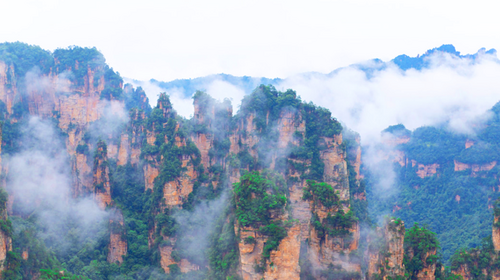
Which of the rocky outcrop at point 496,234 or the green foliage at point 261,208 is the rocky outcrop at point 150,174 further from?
the rocky outcrop at point 496,234

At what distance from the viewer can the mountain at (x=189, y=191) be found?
2995 cm

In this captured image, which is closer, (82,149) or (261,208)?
(261,208)

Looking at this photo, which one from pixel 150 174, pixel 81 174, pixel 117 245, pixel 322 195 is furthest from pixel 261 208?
pixel 81 174

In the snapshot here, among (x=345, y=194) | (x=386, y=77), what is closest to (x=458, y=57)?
(x=386, y=77)

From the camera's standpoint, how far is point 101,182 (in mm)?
44844

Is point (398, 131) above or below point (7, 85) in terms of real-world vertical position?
below

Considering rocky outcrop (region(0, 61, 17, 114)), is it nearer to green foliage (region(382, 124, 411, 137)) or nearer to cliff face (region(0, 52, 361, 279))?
cliff face (region(0, 52, 361, 279))

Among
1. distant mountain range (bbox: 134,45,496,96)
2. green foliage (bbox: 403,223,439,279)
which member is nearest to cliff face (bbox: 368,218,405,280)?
green foliage (bbox: 403,223,439,279)

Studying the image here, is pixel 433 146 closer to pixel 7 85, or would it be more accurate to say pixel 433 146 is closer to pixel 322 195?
pixel 322 195

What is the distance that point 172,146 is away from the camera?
149 ft

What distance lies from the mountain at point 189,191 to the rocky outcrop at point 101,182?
12 centimetres

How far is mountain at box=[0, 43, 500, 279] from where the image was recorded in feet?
98.3

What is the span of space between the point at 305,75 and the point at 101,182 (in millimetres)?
84358

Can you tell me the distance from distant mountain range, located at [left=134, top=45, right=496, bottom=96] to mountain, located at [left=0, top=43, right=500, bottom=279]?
131 ft
